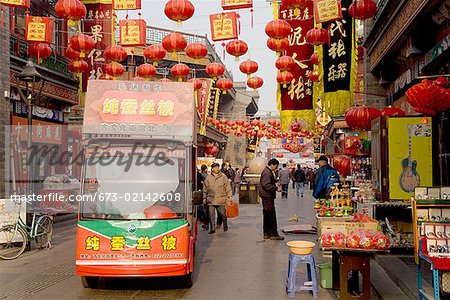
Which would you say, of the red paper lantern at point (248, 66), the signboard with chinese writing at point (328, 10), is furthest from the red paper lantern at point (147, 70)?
the signboard with chinese writing at point (328, 10)

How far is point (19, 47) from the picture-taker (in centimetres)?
1727

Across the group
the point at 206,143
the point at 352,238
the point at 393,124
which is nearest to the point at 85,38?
the point at 393,124

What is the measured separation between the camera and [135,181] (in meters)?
8.57

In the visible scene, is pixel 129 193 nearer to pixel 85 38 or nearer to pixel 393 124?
pixel 393 124

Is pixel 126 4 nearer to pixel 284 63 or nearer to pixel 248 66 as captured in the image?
pixel 284 63

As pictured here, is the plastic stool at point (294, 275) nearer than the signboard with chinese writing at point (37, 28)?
Yes

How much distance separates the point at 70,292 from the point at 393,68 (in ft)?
36.4

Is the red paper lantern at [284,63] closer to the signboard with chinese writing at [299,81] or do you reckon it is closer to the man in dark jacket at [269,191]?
the signboard with chinese writing at [299,81]

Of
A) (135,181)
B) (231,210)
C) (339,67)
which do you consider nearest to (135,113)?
(135,181)

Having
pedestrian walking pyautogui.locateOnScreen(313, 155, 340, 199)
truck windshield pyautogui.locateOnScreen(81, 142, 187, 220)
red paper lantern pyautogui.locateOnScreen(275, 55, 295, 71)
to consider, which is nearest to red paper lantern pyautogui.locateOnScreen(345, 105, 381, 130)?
pedestrian walking pyautogui.locateOnScreen(313, 155, 340, 199)

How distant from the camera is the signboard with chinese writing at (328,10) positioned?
1119 centimetres

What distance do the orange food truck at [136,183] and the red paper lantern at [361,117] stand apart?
5351 millimetres

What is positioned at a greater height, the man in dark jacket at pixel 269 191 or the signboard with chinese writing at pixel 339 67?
the signboard with chinese writing at pixel 339 67

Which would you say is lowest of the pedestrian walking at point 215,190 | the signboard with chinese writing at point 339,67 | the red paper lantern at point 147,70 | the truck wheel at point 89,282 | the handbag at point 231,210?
the truck wheel at point 89,282
